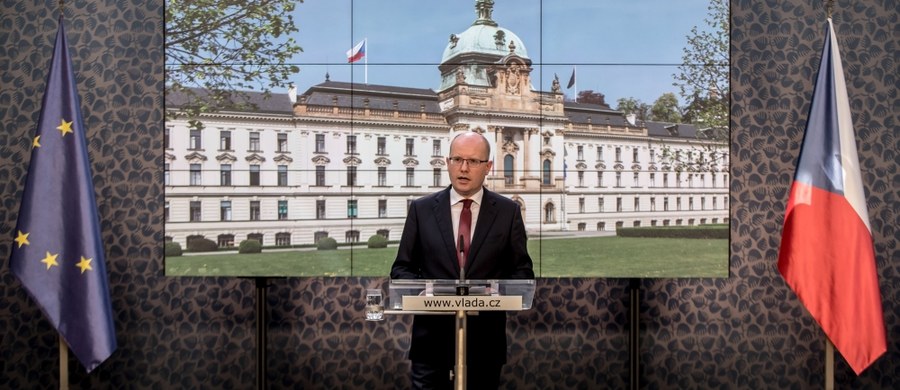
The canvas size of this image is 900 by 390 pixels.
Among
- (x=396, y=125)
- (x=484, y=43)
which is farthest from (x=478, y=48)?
(x=396, y=125)

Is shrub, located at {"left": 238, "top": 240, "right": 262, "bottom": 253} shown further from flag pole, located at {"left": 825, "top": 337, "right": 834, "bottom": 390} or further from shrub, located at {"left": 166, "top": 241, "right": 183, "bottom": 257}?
flag pole, located at {"left": 825, "top": 337, "right": 834, "bottom": 390}

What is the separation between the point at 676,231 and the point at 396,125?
1651 mm

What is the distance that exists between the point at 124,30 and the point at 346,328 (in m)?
2.06

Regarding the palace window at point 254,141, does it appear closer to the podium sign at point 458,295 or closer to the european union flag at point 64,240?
the european union flag at point 64,240

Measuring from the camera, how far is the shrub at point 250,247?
3.84 m

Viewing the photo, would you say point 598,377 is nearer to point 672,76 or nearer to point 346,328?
point 346,328

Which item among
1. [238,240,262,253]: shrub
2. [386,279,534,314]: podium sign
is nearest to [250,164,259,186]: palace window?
[238,240,262,253]: shrub

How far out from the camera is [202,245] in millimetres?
3840

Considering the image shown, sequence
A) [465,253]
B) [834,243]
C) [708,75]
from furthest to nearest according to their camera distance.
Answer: [708,75]
[834,243]
[465,253]

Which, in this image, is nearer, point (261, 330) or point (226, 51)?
point (261, 330)

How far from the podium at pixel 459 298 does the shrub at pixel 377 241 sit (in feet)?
5.69

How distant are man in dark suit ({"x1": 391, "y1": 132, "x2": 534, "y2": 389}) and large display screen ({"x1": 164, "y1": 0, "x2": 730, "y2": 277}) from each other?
806 millimetres

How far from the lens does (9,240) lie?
12.7ft

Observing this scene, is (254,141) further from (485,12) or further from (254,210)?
(485,12)
